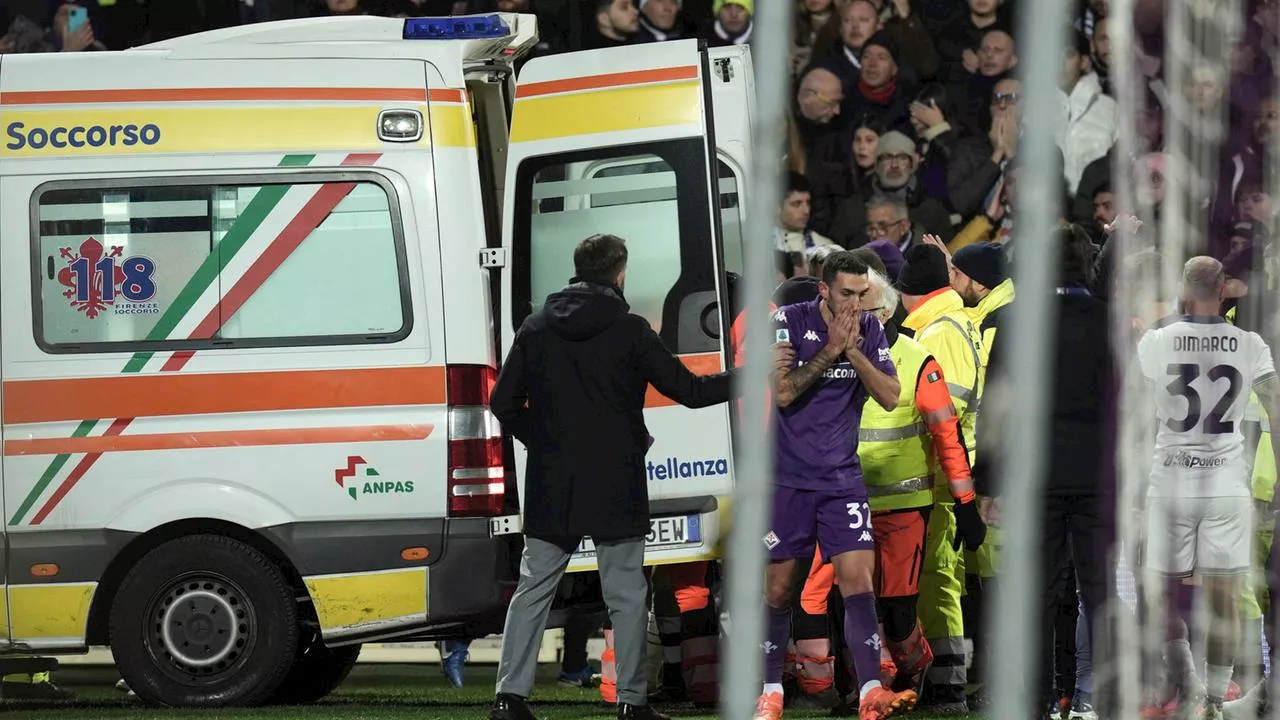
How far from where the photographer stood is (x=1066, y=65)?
1078cm

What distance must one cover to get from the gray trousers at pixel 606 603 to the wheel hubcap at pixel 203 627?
1.34 m

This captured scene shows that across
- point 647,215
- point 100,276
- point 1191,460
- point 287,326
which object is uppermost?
point 647,215

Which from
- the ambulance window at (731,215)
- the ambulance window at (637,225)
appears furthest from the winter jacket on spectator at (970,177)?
the ambulance window at (637,225)

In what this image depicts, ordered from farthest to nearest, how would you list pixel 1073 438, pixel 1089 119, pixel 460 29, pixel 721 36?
pixel 721 36 → pixel 1089 119 → pixel 460 29 → pixel 1073 438

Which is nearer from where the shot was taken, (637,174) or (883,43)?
(637,174)

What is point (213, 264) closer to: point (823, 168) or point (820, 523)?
point (820, 523)

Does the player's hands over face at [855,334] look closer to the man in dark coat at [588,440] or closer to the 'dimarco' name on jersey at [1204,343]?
the man in dark coat at [588,440]

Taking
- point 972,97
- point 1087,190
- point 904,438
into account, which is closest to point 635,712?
point 904,438

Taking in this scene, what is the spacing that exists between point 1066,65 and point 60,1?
5.35 m

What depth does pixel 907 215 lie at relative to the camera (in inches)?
404

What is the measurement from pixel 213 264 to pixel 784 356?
225cm

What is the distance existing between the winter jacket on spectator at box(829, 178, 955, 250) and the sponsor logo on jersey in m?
2.96

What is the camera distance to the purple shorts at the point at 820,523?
7.12 meters

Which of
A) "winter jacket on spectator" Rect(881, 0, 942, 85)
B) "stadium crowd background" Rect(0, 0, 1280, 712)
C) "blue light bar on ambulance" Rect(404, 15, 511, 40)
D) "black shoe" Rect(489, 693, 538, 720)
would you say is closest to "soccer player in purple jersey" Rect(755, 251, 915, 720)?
"black shoe" Rect(489, 693, 538, 720)
